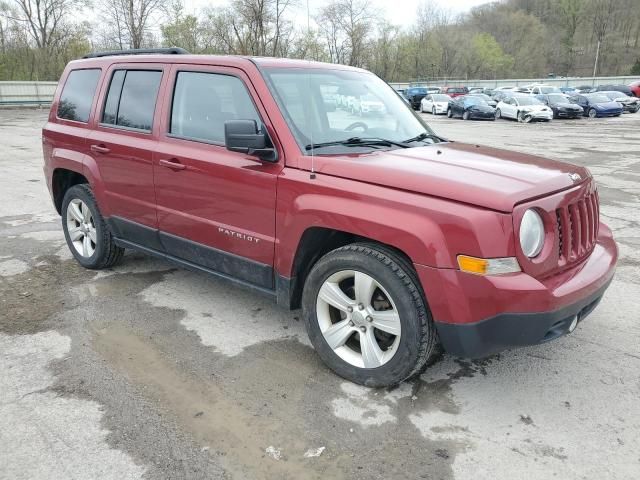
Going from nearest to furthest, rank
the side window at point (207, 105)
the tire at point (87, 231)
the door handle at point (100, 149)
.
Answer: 1. the side window at point (207, 105)
2. the door handle at point (100, 149)
3. the tire at point (87, 231)

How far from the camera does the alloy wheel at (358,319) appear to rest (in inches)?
118

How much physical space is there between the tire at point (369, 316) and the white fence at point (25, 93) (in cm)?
3799

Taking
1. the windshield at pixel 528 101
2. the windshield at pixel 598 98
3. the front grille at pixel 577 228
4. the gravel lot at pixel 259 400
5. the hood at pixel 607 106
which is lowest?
the gravel lot at pixel 259 400

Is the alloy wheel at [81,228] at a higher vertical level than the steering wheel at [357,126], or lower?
lower

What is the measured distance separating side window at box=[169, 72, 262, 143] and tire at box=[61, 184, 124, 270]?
145cm

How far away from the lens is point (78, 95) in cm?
498

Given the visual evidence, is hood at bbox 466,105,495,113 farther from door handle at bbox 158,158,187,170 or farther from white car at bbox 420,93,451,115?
door handle at bbox 158,158,187,170

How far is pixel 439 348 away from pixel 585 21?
12218 centimetres

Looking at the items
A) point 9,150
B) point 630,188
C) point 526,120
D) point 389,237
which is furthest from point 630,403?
point 526,120

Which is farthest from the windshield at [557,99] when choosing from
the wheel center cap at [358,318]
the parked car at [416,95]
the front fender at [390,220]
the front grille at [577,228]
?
the wheel center cap at [358,318]

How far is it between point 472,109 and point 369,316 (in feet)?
96.3

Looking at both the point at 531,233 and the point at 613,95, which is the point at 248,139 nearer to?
the point at 531,233

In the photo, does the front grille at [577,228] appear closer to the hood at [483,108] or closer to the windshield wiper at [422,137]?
the windshield wiper at [422,137]

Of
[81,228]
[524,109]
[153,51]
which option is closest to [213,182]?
[153,51]
